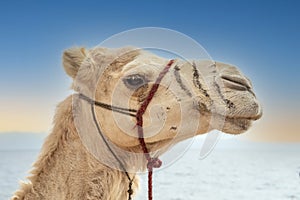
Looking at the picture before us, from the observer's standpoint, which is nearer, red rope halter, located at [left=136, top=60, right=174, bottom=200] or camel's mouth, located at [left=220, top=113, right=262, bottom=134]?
camel's mouth, located at [left=220, top=113, right=262, bottom=134]

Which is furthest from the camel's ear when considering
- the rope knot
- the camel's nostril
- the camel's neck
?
the camel's nostril

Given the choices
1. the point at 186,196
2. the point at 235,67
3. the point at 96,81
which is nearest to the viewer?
the point at 235,67

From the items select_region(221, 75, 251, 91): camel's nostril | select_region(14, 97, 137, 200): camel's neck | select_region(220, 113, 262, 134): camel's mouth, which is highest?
select_region(221, 75, 251, 91): camel's nostril

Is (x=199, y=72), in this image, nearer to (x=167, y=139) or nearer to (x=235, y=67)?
(x=235, y=67)

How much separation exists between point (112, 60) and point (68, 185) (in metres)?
0.77

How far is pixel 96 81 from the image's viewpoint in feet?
9.66

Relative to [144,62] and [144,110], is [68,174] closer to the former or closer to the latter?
[144,110]

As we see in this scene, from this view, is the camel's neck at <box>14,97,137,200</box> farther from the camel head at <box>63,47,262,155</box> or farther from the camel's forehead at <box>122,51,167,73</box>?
the camel's forehead at <box>122,51,167,73</box>

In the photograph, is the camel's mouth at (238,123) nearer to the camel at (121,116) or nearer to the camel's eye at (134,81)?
the camel at (121,116)

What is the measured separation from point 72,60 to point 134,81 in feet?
1.52

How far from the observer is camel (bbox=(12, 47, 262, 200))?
2.70 m

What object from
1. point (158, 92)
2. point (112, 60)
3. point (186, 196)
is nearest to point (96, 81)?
point (112, 60)

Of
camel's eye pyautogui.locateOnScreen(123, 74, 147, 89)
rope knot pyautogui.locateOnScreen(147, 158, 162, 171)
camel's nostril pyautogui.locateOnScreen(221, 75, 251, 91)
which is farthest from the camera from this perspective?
rope knot pyautogui.locateOnScreen(147, 158, 162, 171)

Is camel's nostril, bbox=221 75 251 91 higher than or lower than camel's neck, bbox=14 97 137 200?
higher
